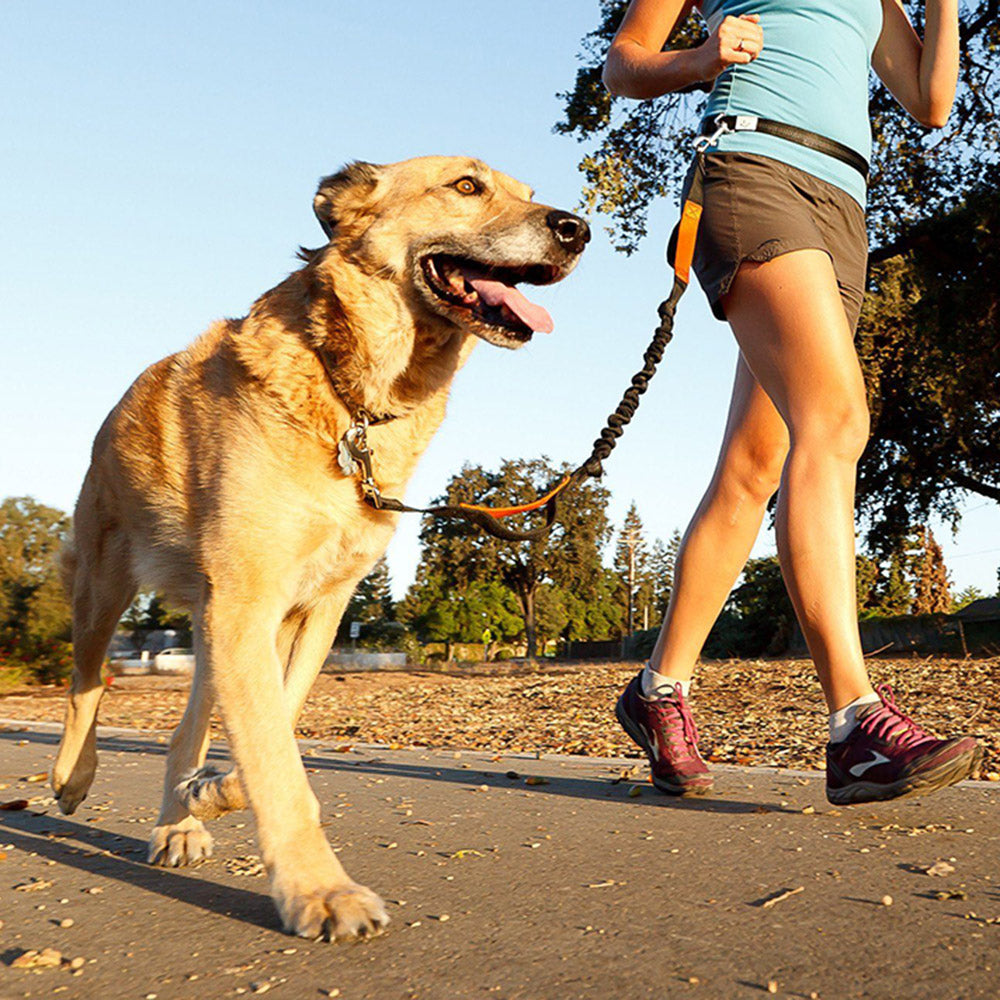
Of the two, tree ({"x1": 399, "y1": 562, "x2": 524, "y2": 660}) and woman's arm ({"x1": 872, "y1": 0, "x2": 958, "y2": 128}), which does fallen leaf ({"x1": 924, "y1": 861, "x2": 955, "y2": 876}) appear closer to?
woman's arm ({"x1": 872, "y1": 0, "x2": 958, "y2": 128})

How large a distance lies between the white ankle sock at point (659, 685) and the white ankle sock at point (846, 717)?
0.65 metres

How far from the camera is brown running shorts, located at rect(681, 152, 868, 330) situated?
3.28 m

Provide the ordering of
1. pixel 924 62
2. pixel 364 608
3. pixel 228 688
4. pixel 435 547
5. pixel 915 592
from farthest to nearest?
pixel 364 608 < pixel 435 547 < pixel 915 592 < pixel 924 62 < pixel 228 688

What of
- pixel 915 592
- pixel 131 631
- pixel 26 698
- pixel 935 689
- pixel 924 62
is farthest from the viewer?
pixel 131 631

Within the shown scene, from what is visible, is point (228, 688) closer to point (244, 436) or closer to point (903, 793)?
point (244, 436)

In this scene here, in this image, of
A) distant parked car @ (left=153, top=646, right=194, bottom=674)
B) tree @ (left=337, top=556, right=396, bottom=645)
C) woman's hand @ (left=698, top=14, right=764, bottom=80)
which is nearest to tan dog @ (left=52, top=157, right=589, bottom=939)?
woman's hand @ (left=698, top=14, right=764, bottom=80)

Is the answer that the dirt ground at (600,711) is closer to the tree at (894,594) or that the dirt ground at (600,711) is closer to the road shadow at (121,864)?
the road shadow at (121,864)

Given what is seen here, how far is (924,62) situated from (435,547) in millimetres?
53408

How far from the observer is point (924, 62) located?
3760 millimetres

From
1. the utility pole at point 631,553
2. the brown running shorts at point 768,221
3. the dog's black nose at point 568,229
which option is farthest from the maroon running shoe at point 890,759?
the utility pole at point 631,553

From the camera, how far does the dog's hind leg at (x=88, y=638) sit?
3430mm

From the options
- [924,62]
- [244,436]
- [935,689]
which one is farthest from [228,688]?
[935,689]

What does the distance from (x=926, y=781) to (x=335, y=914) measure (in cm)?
163

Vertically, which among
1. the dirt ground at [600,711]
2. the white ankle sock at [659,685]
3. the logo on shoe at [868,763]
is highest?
the white ankle sock at [659,685]
